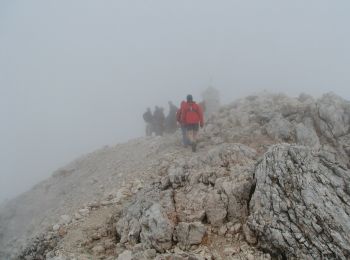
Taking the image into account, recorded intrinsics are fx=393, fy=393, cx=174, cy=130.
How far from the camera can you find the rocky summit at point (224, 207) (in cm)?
1060

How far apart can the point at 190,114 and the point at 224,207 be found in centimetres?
857

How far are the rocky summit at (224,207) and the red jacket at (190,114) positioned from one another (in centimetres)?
158

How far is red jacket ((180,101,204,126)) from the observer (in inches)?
786

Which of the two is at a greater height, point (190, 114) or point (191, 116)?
point (190, 114)

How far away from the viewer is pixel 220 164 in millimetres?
14367

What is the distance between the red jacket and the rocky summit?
1.58 meters

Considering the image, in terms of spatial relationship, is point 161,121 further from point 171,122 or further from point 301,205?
point 301,205

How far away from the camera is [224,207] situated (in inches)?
475

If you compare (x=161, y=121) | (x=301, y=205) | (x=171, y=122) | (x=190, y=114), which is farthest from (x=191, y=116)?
(x=161, y=121)

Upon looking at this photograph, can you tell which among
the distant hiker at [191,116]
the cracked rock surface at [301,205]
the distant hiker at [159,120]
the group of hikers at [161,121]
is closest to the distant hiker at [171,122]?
the group of hikers at [161,121]

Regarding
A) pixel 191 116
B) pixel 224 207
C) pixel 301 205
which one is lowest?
pixel 224 207

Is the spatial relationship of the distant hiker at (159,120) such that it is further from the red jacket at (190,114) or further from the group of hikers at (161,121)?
the red jacket at (190,114)

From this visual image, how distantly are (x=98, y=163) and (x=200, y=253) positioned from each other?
13.8m

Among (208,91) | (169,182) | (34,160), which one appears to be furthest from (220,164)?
(34,160)
